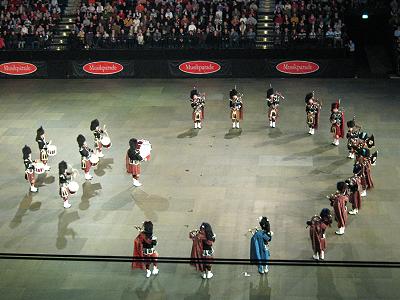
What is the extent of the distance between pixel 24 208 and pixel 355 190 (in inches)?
354

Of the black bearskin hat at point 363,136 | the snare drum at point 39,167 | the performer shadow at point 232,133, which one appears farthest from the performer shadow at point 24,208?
the black bearskin hat at point 363,136

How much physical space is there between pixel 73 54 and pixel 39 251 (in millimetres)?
A: 17145

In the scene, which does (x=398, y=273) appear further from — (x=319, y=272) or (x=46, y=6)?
(x=46, y=6)

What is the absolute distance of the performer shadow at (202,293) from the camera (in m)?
14.8

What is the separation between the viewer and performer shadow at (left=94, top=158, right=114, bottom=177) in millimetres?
21516

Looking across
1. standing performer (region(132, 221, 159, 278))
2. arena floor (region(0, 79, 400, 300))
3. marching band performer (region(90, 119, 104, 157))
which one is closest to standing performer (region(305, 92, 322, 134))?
arena floor (region(0, 79, 400, 300))

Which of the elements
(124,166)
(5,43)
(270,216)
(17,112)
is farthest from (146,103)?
(270,216)

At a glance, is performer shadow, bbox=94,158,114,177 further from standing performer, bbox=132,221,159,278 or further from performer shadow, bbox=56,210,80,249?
standing performer, bbox=132,221,159,278

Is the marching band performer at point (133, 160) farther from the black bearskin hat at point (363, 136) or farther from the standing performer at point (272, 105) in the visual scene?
the black bearskin hat at point (363, 136)

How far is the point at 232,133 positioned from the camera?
80.3 feet

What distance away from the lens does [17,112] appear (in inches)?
1094

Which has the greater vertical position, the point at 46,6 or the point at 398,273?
the point at 46,6

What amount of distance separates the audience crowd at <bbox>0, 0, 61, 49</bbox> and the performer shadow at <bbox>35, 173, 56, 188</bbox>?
13.2 m

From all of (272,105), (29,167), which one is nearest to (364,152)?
(272,105)
